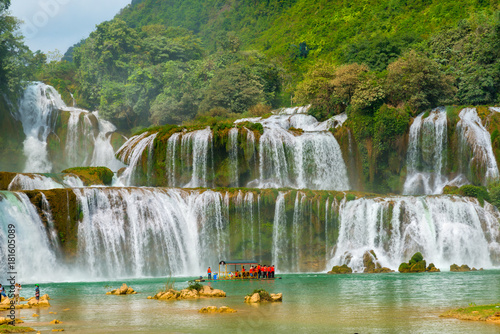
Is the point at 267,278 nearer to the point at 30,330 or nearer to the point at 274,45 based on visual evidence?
the point at 30,330

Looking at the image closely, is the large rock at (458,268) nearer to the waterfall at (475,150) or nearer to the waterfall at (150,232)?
the waterfall at (475,150)

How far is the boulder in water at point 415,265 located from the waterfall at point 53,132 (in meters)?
35.8

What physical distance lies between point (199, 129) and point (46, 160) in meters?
23.8

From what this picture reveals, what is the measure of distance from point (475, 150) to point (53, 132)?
4358 centimetres

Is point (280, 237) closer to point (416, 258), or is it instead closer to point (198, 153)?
point (416, 258)

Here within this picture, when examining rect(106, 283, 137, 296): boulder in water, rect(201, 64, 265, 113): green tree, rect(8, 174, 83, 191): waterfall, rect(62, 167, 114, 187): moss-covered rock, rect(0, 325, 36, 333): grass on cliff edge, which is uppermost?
rect(201, 64, 265, 113): green tree

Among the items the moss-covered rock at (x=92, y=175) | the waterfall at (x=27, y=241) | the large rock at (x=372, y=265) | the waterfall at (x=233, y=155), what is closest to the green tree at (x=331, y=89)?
the waterfall at (x=233, y=155)

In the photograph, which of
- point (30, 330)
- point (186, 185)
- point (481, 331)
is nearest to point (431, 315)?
point (481, 331)

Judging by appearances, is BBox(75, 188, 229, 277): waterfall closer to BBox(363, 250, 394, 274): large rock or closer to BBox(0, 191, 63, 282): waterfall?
BBox(0, 191, 63, 282): waterfall

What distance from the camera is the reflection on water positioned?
53.7 ft

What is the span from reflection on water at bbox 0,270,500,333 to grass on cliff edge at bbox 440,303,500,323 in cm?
47

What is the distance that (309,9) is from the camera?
96.6m

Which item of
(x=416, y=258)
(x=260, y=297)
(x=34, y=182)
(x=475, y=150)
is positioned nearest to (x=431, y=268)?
(x=416, y=258)

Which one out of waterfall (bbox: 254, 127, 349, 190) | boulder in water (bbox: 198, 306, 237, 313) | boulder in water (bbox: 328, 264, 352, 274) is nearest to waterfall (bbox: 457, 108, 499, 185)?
waterfall (bbox: 254, 127, 349, 190)
